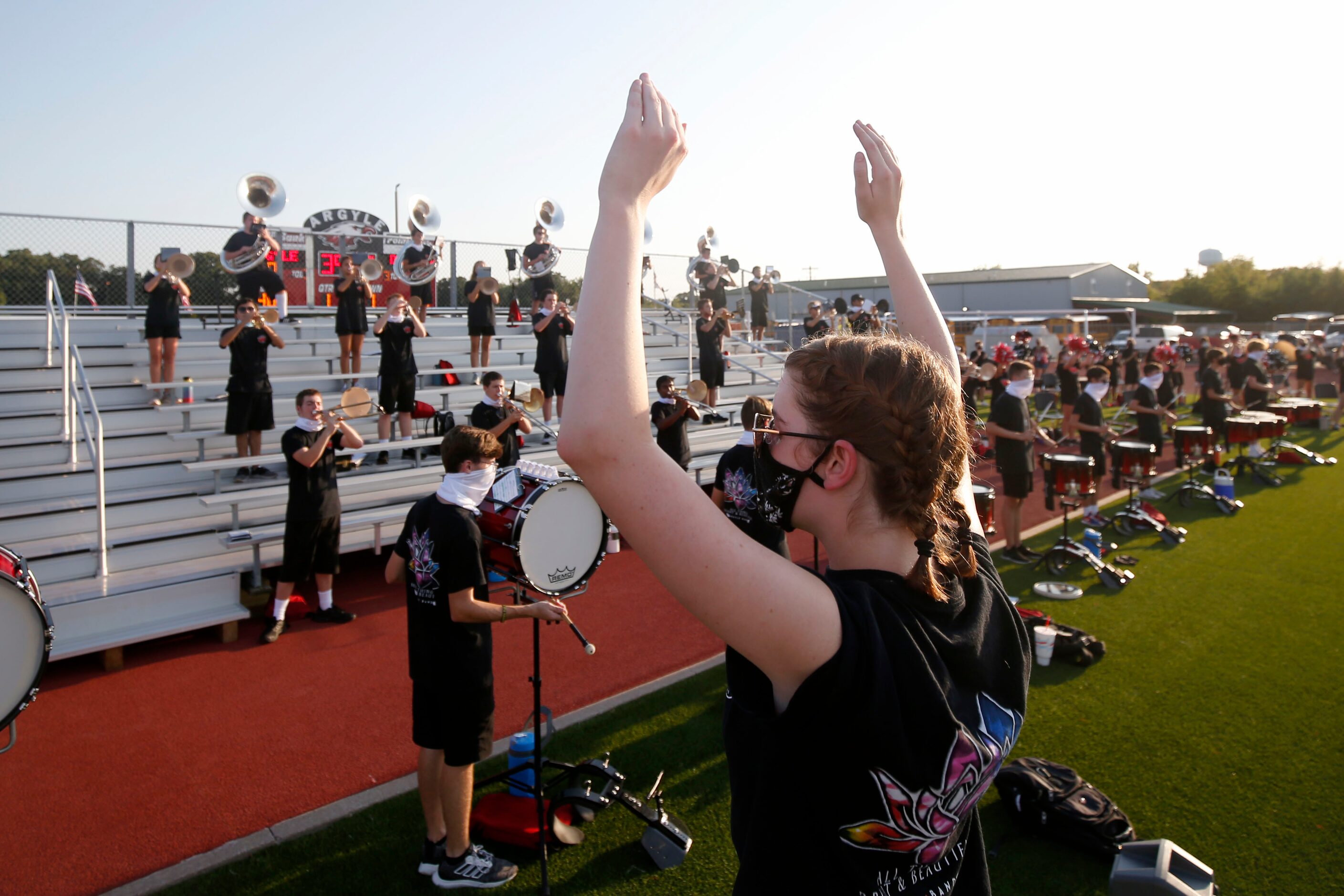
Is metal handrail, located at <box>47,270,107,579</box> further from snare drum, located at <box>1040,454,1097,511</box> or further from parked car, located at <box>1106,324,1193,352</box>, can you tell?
parked car, located at <box>1106,324,1193,352</box>

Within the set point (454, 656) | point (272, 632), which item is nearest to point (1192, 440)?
point (454, 656)

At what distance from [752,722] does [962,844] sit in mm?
500

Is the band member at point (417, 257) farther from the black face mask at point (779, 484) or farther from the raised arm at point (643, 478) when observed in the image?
the raised arm at point (643, 478)

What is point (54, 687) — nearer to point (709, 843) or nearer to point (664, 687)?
point (664, 687)

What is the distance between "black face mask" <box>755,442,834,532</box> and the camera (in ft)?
4.16

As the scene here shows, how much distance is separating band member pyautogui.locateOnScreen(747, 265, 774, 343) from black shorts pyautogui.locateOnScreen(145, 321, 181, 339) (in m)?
13.8

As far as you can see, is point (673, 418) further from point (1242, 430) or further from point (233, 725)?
point (1242, 430)

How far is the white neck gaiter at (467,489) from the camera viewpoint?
386cm

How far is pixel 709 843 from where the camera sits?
4.21 m

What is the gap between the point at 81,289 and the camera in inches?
471

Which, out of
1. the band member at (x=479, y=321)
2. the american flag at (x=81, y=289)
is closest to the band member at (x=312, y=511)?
the band member at (x=479, y=321)

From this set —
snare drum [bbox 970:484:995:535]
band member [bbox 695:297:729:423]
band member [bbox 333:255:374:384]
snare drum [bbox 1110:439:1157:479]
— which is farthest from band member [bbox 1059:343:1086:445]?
band member [bbox 333:255:374:384]

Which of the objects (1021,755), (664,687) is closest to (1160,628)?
(1021,755)

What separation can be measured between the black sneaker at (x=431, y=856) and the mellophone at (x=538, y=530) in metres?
1.28
